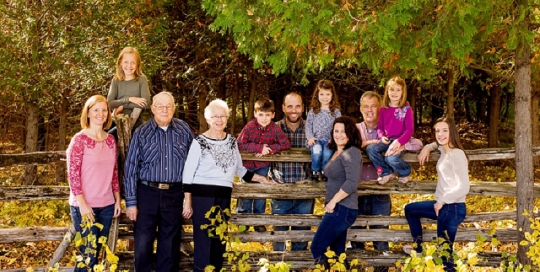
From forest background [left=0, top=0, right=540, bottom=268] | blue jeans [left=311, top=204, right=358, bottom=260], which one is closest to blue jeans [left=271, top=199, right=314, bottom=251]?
blue jeans [left=311, top=204, right=358, bottom=260]

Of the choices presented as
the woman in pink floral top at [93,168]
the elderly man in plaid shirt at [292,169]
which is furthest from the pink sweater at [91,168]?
the elderly man in plaid shirt at [292,169]

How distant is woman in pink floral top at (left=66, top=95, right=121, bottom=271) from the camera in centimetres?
513

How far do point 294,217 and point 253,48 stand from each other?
2.09 meters

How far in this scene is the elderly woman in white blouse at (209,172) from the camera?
5.41 m

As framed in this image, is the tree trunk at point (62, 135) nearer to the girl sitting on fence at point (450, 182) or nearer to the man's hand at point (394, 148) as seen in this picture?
the man's hand at point (394, 148)

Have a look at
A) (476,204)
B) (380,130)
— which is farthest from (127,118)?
(476,204)

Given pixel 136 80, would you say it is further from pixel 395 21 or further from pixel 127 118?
pixel 395 21

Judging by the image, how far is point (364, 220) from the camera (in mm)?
6598

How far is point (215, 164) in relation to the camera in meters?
5.47

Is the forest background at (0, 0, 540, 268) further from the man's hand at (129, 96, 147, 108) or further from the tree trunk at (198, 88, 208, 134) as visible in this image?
the man's hand at (129, 96, 147, 108)

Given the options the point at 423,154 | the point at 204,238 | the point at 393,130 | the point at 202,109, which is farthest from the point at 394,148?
the point at 202,109

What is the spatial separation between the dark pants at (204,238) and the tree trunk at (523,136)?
3.44 meters

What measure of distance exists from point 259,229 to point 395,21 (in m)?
3.18

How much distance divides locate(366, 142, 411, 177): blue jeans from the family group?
0.04ft
